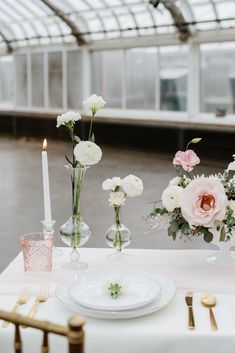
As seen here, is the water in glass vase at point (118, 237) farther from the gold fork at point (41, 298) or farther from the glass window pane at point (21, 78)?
the glass window pane at point (21, 78)

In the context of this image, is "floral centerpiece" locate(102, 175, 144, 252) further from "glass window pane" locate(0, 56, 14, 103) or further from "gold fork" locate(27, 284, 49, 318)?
"glass window pane" locate(0, 56, 14, 103)

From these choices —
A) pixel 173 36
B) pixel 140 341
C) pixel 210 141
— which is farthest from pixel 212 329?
pixel 173 36

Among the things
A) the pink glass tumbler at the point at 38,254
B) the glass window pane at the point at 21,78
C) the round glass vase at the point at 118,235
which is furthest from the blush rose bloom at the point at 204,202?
the glass window pane at the point at 21,78

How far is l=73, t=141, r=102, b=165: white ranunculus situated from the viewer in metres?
1.80

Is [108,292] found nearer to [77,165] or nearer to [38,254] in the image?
[38,254]

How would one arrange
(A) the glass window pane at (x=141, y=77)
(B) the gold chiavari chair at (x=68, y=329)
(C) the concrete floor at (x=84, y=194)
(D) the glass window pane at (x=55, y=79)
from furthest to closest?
(D) the glass window pane at (x=55, y=79) → (A) the glass window pane at (x=141, y=77) → (C) the concrete floor at (x=84, y=194) → (B) the gold chiavari chair at (x=68, y=329)

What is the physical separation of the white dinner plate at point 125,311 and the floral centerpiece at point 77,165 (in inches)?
11.3

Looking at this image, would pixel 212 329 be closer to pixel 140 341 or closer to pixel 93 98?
pixel 140 341

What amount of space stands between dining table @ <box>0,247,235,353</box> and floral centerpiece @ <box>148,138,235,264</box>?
5.5 inches

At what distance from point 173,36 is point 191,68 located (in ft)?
2.71

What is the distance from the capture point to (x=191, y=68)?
11.9 m

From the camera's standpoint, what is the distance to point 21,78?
1571 centimetres

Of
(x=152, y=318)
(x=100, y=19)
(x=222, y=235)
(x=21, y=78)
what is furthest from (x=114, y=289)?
(x=21, y=78)

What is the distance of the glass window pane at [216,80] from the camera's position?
38.6ft
